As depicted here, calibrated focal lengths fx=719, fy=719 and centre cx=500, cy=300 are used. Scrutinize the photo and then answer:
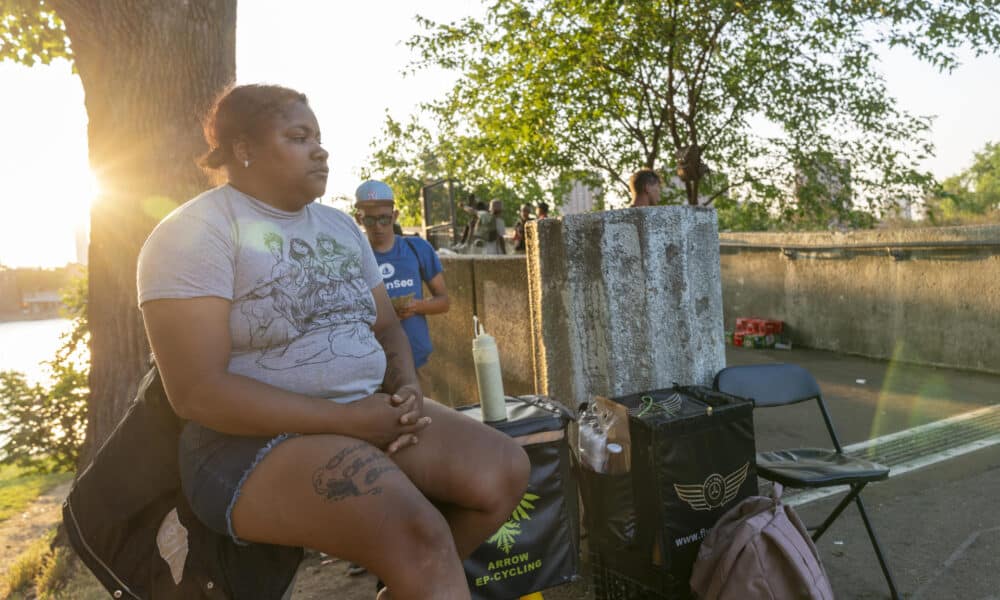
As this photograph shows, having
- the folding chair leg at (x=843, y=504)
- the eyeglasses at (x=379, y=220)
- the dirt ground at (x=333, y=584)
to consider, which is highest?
the eyeglasses at (x=379, y=220)

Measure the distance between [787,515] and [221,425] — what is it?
2.06m

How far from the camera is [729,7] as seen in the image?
9.41 metres

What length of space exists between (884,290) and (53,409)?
9.17 metres

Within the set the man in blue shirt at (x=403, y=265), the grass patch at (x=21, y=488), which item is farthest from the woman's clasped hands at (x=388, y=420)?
the grass patch at (x=21, y=488)

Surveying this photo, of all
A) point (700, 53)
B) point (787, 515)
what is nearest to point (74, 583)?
point (787, 515)

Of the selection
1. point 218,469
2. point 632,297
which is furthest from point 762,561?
point 218,469

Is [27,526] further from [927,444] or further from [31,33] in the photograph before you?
[927,444]

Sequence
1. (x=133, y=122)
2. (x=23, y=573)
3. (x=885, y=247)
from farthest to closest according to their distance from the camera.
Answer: (x=885, y=247), (x=23, y=573), (x=133, y=122)

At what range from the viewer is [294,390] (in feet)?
6.17

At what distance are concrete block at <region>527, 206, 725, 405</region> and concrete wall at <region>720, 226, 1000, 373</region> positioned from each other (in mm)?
5841

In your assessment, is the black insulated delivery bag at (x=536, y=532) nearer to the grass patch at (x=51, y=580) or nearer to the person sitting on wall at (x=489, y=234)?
the grass patch at (x=51, y=580)

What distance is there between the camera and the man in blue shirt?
402 centimetres

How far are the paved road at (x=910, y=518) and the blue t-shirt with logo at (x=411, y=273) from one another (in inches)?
50.4

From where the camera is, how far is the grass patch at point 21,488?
6828 millimetres
